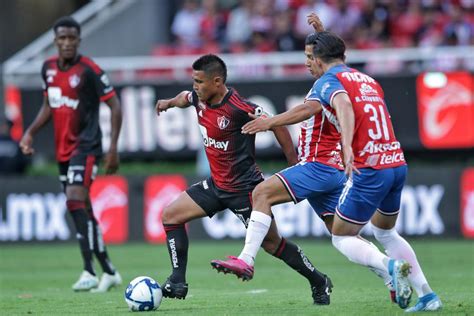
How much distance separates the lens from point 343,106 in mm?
8367

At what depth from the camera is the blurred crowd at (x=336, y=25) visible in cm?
2070

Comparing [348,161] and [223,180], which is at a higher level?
[348,161]

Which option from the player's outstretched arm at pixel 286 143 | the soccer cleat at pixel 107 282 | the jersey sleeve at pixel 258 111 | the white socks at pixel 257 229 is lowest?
the soccer cleat at pixel 107 282

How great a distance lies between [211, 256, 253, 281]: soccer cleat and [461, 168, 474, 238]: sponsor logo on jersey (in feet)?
35.1

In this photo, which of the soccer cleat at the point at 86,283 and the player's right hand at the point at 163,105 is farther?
the soccer cleat at the point at 86,283

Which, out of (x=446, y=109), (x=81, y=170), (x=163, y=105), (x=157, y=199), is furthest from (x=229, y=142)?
(x=446, y=109)

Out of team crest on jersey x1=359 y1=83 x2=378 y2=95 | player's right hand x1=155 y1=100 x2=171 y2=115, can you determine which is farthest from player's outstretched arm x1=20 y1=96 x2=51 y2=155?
team crest on jersey x1=359 y1=83 x2=378 y2=95

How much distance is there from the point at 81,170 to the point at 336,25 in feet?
34.0

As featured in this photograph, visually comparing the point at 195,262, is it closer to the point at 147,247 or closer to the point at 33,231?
the point at 147,247

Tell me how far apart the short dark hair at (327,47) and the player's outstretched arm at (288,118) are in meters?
0.43

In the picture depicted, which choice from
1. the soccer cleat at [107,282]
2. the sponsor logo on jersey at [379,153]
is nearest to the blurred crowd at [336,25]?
the soccer cleat at [107,282]

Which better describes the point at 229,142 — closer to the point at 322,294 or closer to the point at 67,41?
→ the point at 322,294

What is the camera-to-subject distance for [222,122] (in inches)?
375

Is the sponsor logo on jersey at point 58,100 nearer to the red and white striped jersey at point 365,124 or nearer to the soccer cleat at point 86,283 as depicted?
the soccer cleat at point 86,283
